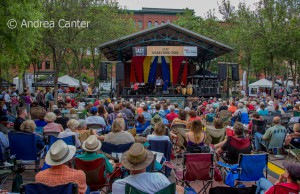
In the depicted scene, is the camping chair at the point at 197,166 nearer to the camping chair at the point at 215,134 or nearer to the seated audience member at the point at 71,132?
the camping chair at the point at 215,134

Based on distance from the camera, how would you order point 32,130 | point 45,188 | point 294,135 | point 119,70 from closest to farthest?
point 45,188 → point 32,130 → point 294,135 → point 119,70

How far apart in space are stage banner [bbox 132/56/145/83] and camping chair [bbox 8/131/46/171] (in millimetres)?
23376

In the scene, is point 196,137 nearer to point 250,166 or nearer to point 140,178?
point 250,166

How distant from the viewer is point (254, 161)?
16.4ft

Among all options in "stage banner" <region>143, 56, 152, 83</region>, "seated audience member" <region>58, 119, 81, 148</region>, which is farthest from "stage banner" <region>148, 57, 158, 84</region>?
"seated audience member" <region>58, 119, 81, 148</region>

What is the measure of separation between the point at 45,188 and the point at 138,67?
2644cm

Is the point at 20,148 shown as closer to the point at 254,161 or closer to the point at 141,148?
the point at 141,148

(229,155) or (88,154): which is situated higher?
(88,154)

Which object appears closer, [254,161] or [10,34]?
[254,161]

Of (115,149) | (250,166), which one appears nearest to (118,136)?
(115,149)

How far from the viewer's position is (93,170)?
4391mm

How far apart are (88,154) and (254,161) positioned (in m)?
2.46

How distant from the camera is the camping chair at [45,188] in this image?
3242 millimetres

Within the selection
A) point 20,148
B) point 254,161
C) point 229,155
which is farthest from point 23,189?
point 229,155
